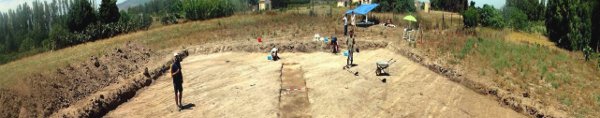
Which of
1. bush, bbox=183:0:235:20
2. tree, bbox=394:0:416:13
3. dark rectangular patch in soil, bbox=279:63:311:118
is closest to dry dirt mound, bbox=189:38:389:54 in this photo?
dark rectangular patch in soil, bbox=279:63:311:118

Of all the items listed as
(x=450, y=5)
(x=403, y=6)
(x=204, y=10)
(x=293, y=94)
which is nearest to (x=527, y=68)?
(x=293, y=94)

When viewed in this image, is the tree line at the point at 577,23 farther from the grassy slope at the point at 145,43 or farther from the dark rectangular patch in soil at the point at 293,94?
the grassy slope at the point at 145,43

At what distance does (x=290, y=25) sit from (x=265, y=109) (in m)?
20.8

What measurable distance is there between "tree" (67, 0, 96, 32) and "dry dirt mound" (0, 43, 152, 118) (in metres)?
24.2

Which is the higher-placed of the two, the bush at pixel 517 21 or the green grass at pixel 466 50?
the bush at pixel 517 21

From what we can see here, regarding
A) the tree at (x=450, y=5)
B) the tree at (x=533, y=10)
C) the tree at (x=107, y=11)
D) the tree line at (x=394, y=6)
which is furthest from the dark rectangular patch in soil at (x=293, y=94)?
the tree at (x=450, y=5)

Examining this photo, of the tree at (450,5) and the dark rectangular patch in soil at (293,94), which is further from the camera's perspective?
the tree at (450,5)

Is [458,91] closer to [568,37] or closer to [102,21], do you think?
[568,37]

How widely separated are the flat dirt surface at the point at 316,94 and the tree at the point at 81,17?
92.7ft

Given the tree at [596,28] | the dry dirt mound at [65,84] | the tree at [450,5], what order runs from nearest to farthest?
the dry dirt mound at [65,84] → the tree at [596,28] → the tree at [450,5]

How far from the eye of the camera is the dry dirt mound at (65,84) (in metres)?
17.8

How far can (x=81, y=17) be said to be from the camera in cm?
5184

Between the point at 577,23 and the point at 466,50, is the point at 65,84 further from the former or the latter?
the point at 577,23

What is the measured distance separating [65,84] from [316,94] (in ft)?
32.8
